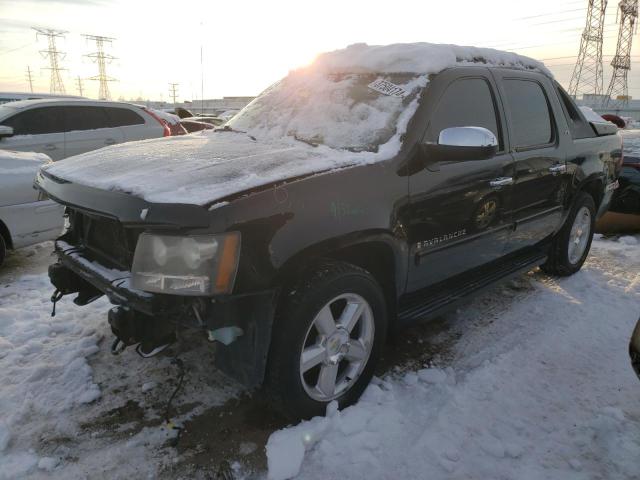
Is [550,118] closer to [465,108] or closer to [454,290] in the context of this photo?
[465,108]

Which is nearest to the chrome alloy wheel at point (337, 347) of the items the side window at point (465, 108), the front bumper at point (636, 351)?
the side window at point (465, 108)

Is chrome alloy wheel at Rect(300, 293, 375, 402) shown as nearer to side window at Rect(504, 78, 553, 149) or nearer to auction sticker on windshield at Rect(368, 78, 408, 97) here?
auction sticker on windshield at Rect(368, 78, 408, 97)

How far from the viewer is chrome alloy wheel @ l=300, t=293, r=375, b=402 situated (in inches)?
95.8

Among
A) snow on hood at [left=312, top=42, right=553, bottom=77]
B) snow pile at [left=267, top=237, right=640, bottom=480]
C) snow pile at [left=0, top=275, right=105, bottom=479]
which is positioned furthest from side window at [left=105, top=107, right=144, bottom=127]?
snow pile at [left=267, top=237, right=640, bottom=480]

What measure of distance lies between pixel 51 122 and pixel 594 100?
51958 mm

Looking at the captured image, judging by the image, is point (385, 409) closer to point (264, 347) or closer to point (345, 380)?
point (345, 380)

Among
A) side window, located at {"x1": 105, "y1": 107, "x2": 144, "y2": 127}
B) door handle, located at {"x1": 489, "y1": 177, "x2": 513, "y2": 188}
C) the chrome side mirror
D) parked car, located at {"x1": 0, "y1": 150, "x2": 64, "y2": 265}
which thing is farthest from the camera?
side window, located at {"x1": 105, "y1": 107, "x2": 144, "y2": 127}

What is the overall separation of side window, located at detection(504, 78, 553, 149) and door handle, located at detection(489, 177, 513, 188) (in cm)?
30

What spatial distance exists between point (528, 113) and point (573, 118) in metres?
0.94

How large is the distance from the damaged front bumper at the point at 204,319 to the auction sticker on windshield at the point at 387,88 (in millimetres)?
1528

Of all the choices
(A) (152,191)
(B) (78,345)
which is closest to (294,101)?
(A) (152,191)

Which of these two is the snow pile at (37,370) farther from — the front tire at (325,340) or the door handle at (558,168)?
the door handle at (558,168)

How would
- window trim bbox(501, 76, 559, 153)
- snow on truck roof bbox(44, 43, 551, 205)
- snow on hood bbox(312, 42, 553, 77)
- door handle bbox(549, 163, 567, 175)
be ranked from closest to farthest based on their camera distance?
snow on truck roof bbox(44, 43, 551, 205) < snow on hood bbox(312, 42, 553, 77) < window trim bbox(501, 76, 559, 153) < door handle bbox(549, 163, 567, 175)

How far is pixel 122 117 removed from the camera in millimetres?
8016
